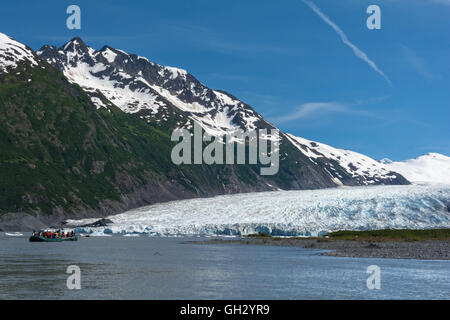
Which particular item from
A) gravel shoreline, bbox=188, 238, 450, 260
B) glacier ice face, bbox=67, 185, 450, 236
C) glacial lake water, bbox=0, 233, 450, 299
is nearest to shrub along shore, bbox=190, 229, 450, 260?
gravel shoreline, bbox=188, 238, 450, 260

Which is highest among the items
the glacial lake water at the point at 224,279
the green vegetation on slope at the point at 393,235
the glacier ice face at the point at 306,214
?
the glacier ice face at the point at 306,214

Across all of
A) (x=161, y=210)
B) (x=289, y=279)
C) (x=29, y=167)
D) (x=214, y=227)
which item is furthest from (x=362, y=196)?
(x=29, y=167)

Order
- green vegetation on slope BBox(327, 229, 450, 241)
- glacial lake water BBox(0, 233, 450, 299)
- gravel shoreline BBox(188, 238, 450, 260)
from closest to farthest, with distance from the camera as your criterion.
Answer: glacial lake water BBox(0, 233, 450, 299), gravel shoreline BBox(188, 238, 450, 260), green vegetation on slope BBox(327, 229, 450, 241)

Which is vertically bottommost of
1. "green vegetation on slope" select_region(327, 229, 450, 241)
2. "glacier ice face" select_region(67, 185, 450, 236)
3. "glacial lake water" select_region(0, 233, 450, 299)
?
"glacial lake water" select_region(0, 233, 450, 299)

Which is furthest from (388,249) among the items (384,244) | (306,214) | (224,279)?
(306,214)

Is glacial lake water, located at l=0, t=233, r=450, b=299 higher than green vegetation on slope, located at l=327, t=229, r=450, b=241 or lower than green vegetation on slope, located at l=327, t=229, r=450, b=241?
lower

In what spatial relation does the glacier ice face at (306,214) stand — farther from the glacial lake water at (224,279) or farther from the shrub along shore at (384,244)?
the glacial lake water at (224,279)

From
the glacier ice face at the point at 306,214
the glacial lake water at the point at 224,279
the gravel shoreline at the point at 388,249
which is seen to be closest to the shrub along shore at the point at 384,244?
the gravel shoreline at the point at 388,249

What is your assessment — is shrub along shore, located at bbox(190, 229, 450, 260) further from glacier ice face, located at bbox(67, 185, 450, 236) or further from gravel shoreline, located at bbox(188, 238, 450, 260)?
glacier ice face, located at bbox(67, 185, 450, 236)
